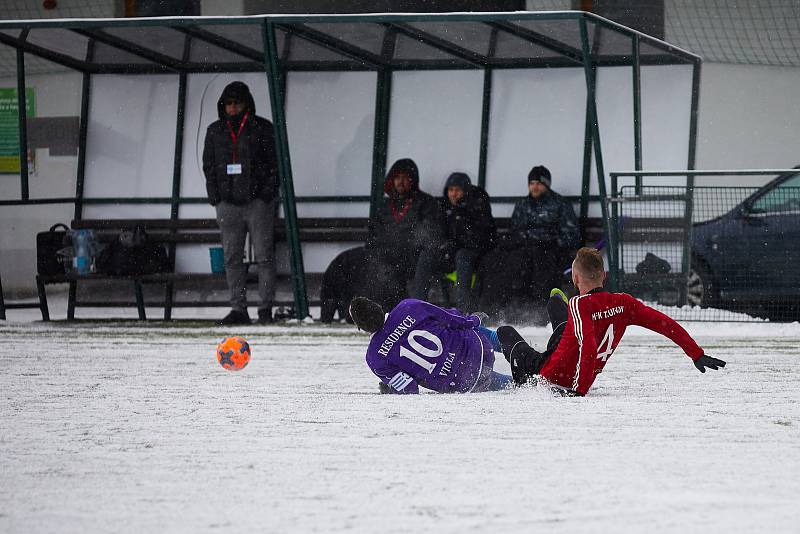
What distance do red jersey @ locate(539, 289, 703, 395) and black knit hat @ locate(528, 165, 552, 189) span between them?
17.2 ft

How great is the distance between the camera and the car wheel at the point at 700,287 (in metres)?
11.1

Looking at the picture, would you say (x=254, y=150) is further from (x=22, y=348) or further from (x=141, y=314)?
(x=22, y=348)

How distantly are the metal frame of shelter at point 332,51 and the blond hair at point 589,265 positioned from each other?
4365 millimetres

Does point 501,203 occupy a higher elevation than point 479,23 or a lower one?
lower

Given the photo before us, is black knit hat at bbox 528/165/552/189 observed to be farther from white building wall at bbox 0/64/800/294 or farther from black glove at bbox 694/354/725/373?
black glove at bbox 694/354/725/373

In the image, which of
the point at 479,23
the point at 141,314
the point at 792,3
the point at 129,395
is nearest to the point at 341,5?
the point at 479,23

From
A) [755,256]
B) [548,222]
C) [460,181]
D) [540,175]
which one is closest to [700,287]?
[755,256]

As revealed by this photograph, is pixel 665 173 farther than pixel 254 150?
No

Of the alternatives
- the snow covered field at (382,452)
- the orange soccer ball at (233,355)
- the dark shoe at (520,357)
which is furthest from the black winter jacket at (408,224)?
the dark shoe at (520,357)

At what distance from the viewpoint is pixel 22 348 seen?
9430mm

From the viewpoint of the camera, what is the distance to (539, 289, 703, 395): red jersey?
6078 mm

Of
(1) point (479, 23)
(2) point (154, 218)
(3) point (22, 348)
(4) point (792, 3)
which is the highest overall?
(4) point (792, 3)

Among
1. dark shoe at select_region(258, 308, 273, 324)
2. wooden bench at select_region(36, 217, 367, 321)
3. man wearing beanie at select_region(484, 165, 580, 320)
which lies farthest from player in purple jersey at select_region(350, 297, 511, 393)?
wooden bench at select_region(36, 217, 367, 321)

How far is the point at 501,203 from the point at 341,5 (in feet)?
8.48
